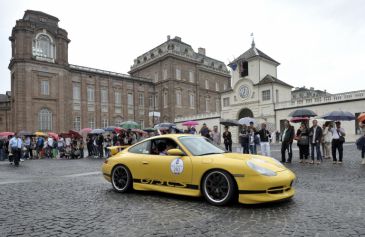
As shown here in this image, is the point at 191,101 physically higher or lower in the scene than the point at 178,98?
lower

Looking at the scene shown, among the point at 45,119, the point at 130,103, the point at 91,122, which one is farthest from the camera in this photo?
the point at 130,103

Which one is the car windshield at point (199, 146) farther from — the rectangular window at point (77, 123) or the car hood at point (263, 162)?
the rectangular window at point (77, 123)

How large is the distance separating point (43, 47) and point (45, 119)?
428 inches

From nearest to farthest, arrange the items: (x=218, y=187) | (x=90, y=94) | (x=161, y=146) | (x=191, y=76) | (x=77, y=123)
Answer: (x=218, y=187)
(x=161, y=146)
(x=77, y=123)
(x=90, y=94)
(x=191, y=76)

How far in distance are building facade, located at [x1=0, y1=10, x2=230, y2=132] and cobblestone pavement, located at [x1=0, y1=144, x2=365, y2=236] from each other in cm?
4154

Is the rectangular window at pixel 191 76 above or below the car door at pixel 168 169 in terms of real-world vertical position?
above

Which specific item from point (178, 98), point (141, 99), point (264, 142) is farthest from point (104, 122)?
point (264, 142)

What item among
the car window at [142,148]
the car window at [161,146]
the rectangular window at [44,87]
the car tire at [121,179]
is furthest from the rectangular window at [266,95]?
the car tire at [121,179]

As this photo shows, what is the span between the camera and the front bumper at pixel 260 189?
5.31 meters

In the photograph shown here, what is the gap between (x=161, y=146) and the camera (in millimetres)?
6961

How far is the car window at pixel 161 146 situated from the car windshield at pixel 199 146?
0.83 feet

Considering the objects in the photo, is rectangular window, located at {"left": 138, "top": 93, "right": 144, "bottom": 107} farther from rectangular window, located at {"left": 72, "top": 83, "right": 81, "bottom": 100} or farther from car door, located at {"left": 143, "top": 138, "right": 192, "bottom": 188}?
car door, located at {"left": 143, "top": 138, "right": 192, "bottom": 188}

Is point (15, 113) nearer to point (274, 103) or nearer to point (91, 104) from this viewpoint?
point (91, 104)

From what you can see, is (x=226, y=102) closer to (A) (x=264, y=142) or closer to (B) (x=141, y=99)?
(B) (x=141, y=99)
